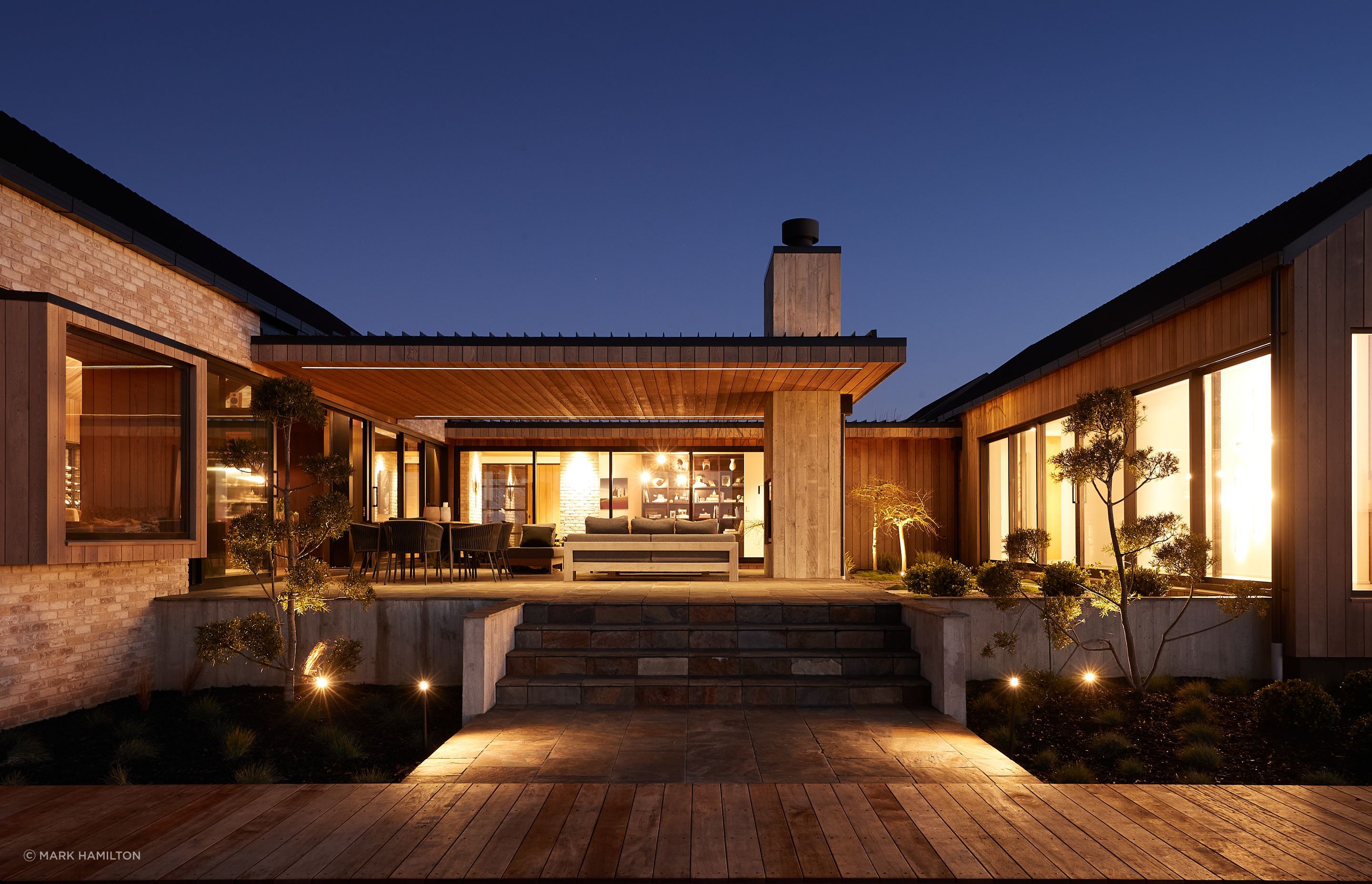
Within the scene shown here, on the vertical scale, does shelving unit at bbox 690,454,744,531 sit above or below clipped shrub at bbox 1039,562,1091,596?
above

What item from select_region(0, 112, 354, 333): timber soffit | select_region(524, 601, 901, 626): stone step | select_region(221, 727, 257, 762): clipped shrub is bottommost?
select_region(221, 727, 257, 762): clipped shrub

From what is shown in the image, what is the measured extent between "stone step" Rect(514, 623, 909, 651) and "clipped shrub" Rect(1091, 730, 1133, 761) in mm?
1720

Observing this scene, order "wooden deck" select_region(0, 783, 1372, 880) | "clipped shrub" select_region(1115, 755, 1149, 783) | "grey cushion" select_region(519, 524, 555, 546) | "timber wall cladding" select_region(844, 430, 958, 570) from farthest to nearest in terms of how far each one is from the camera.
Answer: "timber wall cladding" select_region(844, 430, 958, 570) → "grey cushion" select_region(519, 524, 555, 546) → "clipped shrub" select_region(1115, 755, 1149, 783) → "wooden deck" select_region(0, 783, 1372, 880)

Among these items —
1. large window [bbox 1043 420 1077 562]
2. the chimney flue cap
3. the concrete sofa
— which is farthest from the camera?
the chimney flue cap

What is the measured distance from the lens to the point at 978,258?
2477 inches

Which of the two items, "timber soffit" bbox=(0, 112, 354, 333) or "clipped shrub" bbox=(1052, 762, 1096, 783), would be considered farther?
"timber soffit" bbox=(0, 112, 354, 333)

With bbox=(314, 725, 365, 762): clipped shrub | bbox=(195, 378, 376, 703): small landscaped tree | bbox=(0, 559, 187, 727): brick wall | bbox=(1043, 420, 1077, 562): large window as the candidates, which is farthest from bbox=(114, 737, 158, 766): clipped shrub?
bbox=(1043, 420, 1077, 562): large window

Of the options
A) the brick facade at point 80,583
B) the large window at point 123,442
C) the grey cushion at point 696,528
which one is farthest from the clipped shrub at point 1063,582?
the brick facade at point 80,583

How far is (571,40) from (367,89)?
1153cm

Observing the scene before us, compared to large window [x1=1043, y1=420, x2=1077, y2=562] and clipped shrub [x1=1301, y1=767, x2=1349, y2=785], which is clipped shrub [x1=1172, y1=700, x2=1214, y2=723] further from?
large window [x1=1043, y1=420, x2=1077, y2=562]

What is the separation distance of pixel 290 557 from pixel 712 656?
135 inches

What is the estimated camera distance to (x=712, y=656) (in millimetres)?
6551

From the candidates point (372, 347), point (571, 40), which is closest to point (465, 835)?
point (372, 347)

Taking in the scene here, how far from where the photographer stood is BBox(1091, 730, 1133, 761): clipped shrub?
524cm
